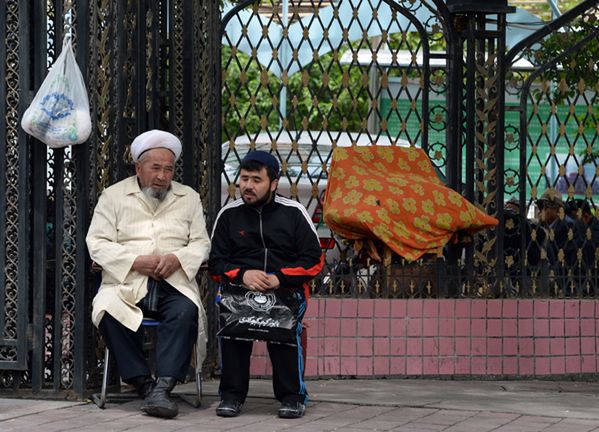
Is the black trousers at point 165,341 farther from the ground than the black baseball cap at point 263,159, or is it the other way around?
the black baseball cap at point 263,159

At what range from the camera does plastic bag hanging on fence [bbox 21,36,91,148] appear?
8.42 metres

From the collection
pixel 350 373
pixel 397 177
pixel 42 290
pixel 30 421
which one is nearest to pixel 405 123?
pixel 397 177

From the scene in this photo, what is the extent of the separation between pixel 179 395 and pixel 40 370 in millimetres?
834

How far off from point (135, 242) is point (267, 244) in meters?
0.73

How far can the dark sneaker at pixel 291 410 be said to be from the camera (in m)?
8.20

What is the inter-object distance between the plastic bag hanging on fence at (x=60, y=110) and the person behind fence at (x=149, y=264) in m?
0.33

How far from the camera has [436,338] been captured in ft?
34.3

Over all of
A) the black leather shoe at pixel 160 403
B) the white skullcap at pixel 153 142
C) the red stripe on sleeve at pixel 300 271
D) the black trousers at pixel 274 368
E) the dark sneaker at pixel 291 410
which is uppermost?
the white skullcap at pixel 153 142

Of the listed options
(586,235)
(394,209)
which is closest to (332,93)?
(394,209)

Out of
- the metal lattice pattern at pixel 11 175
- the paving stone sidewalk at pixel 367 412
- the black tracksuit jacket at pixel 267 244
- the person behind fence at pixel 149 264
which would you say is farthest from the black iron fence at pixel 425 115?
the black tracksuit jacket at pixel 267 244

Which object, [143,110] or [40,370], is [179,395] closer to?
[40,370]

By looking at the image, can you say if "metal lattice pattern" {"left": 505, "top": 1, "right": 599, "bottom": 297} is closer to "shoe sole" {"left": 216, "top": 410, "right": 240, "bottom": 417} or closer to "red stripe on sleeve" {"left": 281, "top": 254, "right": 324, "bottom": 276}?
"red stripe on sleeve" {"left": 281, "top": 254, "right": 324, "bottom": 276}

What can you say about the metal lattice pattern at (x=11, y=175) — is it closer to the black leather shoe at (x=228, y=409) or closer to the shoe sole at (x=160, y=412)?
the shoe sole at (x=160, y=412)

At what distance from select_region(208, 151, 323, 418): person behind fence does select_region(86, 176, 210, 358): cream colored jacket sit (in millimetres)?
169
